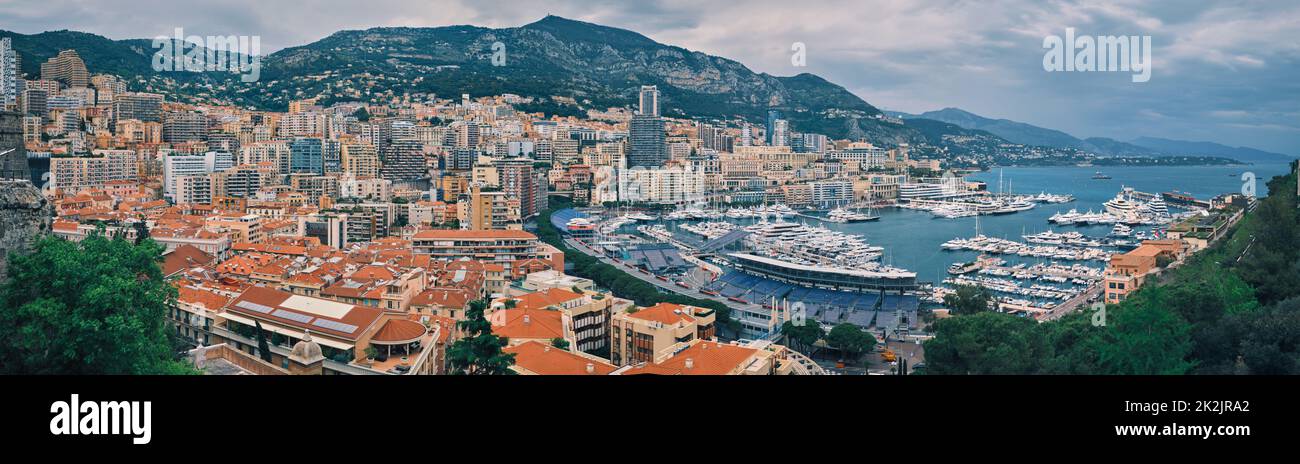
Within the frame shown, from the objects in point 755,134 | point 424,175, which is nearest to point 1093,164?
point 755,134

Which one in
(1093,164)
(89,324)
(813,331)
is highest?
(1093,164)

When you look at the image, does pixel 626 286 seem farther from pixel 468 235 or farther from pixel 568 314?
pixel 568 314

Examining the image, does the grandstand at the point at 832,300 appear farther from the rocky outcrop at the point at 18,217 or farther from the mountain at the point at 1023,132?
the mountain at the point at 1023,132

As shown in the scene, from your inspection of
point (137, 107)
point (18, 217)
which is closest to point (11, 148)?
point (18, 217)

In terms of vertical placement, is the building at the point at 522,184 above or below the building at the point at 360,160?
below

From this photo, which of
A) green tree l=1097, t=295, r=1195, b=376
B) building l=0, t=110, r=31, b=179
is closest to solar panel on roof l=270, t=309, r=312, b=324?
building l=0, t=110, r=31, b=179

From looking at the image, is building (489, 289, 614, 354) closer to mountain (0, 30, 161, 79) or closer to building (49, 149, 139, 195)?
building (49, 149, 139, 195)

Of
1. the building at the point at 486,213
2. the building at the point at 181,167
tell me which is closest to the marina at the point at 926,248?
the building at the point at 486,213
